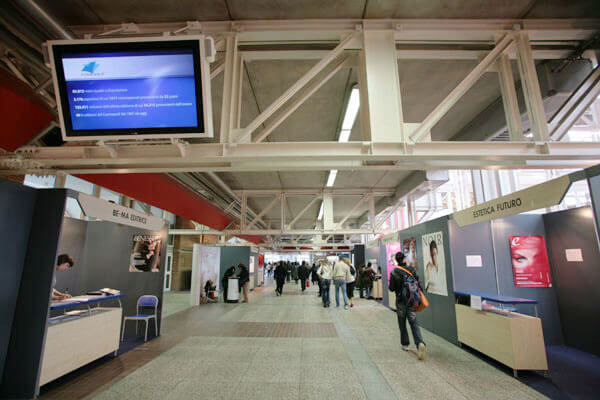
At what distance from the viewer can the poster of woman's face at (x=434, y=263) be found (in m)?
5.39

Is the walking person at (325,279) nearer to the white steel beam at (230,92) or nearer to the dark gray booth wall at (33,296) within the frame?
the white steel beam at (230,92)

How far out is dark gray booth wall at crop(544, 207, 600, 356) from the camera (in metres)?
4.34

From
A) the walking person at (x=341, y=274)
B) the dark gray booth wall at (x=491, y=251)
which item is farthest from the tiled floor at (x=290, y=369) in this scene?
the walking person at (x=341, y=274)

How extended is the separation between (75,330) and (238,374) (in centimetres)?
220

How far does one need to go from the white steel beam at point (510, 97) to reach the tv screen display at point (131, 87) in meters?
3.39

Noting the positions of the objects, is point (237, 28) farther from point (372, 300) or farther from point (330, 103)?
point (372, 300)

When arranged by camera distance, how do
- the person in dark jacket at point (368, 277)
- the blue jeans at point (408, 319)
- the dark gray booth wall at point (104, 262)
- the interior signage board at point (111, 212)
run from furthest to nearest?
1. the person in dark jacket at point (368, 277)
2. the dark gray booth wall at point (104, 262)
3. the blue jeans at point (408, 319)
4. the interior signage board at point (111, 212)

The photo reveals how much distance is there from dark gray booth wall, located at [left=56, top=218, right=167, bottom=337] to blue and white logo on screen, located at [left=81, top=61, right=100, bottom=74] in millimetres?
3752

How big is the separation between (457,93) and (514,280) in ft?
12.8

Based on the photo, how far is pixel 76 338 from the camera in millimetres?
3682

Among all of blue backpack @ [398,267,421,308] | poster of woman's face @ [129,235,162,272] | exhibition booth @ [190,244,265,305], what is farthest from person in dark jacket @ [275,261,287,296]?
blue backpack @ [398,267,421,308]

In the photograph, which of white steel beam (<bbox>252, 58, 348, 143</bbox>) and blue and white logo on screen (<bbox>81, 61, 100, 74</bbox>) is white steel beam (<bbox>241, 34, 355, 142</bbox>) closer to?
white steel beam (<bbox>252, 58, 348, 143</bbox>)

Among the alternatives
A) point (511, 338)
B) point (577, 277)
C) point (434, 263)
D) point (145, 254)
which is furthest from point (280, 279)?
point (577, 277)

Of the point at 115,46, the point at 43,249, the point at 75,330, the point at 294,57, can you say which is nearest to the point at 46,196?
the point at 43,249
